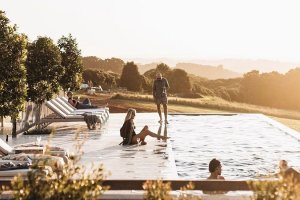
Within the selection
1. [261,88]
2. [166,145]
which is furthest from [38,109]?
[261,88]

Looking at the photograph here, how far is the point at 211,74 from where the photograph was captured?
11094cm

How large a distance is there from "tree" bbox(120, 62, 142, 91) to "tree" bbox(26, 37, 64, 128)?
126ft

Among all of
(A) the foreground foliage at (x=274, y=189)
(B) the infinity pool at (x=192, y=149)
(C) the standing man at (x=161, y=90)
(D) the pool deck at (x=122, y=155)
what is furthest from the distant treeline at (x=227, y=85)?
(A) the foreground foliage at (x=274, y=189)

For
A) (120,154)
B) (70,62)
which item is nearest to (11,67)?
(120,154)

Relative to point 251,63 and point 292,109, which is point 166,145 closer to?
point 292,109

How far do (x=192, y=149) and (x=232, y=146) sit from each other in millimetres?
1309

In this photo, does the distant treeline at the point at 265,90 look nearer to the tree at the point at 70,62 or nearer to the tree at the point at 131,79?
the tree at the point at 131,79

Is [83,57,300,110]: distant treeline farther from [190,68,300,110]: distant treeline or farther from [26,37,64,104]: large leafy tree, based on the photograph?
[26,37,64,104]: large leafy tree

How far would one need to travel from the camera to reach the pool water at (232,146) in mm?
12914

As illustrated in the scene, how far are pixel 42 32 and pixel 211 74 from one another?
3614 inches

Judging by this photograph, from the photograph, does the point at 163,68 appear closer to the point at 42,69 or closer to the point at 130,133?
the point at 42,69

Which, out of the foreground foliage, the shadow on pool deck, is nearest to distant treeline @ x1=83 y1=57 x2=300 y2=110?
the shadow on pool deck

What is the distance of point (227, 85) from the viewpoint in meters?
78.5

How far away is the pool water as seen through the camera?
1291 cm
